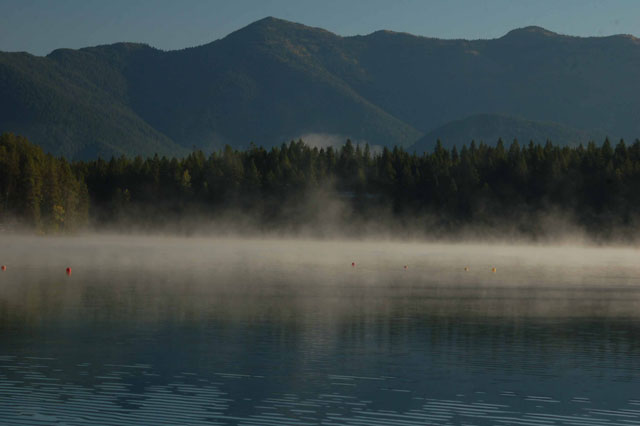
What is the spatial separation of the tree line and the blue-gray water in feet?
311

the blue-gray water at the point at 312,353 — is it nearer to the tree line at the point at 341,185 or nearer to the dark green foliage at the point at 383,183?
the tree line at the point at 341,185

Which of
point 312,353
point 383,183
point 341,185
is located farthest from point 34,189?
point 312,353

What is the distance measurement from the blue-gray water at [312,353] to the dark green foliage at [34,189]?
87881mm

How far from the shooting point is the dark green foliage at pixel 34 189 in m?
143

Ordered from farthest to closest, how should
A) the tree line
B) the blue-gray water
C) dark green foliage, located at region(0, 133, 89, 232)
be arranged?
the tree line, dark green foliage, located at region(0, 133, 89, 232), the blue-gray water

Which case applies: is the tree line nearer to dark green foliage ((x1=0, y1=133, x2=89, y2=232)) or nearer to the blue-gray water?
dark green foliage ((x1=0, y1=133, x2=89, y2=232))

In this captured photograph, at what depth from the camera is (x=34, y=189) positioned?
142250 millimetres

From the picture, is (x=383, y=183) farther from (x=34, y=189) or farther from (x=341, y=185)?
(x=34, y=189)

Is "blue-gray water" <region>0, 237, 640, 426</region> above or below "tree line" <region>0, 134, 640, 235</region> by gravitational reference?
below

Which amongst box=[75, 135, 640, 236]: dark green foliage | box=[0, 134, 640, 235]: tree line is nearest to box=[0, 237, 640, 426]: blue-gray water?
box=[0, 134, 640, 235]: tree line

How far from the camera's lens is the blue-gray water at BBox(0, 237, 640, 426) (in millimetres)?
22578

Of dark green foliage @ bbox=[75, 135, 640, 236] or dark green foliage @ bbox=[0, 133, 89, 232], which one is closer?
dark green foliage @ bbox=[0, 133, 89, 232]

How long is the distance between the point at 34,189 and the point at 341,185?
6103 cm

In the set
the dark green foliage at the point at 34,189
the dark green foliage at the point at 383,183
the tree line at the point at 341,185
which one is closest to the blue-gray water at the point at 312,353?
the dark green foliage at the point at 34,189
